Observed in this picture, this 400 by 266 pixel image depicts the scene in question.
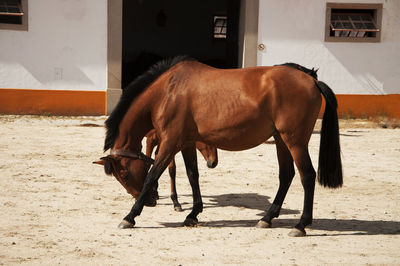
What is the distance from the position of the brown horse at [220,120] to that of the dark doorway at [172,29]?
16.2 m

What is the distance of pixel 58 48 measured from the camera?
14.3 metres

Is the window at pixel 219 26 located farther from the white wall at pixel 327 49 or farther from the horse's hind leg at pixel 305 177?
the horse's hind leg at pixel 305 177

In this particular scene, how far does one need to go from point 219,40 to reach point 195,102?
57.5 feet

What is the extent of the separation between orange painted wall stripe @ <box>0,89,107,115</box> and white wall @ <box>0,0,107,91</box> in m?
0.15

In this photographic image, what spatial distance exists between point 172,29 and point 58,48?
29.5 ft

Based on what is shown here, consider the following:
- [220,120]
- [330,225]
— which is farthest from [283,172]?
[220,120]

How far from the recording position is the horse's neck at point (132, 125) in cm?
607

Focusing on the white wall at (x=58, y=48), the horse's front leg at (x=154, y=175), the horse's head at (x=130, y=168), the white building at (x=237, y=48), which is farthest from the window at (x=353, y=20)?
the horse's front leg at (x=154, y=175)

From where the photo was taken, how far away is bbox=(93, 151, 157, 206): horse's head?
238 inches

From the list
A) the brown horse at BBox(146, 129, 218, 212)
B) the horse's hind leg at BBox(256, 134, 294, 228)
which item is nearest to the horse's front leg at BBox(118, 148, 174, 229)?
the brown horse at BBox(146, 129, 218, 212)

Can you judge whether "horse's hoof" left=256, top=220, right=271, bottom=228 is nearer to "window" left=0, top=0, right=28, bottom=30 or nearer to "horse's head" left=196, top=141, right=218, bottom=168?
"horse's head" left=196, top=141, right=218, bottom=168

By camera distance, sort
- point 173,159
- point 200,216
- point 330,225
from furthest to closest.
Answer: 1. point 173,159
2. point 200,216
3. point 330,225

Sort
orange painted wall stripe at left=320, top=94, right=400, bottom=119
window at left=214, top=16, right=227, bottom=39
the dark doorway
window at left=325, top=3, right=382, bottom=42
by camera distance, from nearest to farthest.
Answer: window at left=325, top=3, right=382, bottom=42 → orange painted wall stripe at left=320, top=94, right=400, bottom=119 → the dark doorway → window at left=214, top=16, right=227, bottom=39

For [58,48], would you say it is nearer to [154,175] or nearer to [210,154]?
[210,154]
